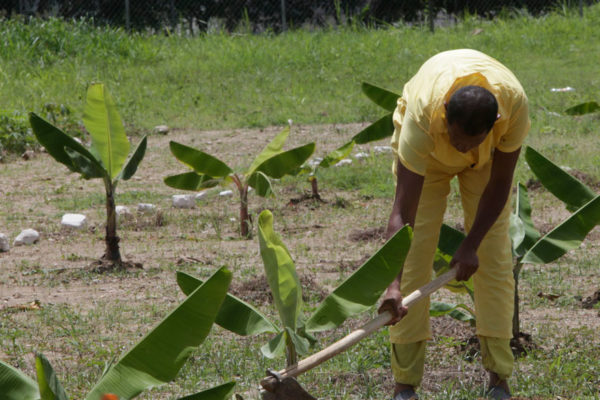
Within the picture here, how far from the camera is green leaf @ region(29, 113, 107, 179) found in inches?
204

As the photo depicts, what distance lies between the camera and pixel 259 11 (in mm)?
16688

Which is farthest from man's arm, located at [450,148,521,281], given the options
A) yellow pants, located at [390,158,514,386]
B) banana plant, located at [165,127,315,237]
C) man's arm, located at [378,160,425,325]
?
banana plant, located at [165,127,315,237]

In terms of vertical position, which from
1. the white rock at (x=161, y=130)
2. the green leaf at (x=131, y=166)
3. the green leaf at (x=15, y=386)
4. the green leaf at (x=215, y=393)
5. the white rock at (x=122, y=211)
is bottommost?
the white rock at (x=161, y=130)

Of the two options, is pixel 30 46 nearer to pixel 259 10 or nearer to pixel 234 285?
pixel 259 10

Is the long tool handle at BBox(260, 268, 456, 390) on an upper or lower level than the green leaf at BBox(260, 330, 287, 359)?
upper

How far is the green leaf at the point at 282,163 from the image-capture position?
19.8 feet

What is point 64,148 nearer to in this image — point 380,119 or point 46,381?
point 380,119

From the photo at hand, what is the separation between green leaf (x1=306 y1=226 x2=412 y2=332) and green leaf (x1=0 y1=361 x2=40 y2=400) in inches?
40.6

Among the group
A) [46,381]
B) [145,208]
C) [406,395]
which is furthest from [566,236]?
[145,208]

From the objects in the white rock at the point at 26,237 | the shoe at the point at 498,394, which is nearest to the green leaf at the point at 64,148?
the white rock at the point at 26,237

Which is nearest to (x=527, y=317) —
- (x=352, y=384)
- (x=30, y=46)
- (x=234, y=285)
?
(x=352, y=384)

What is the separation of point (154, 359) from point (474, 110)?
1420 millimetres

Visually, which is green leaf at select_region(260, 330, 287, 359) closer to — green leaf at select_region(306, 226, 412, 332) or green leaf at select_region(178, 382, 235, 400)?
green leaf at select_region(306, 226, 412, 332)

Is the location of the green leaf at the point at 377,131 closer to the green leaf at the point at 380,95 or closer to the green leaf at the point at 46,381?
the green leaf at the point at 380,95
